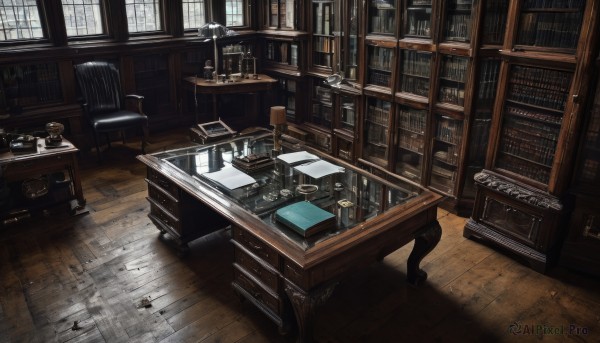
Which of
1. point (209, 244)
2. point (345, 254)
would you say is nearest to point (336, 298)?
point (345, 254)

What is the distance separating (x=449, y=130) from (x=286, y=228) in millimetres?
2201

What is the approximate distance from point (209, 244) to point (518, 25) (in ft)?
8.96

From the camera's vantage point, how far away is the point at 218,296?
123 inches

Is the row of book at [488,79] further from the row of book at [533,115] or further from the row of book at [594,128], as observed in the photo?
the row of book at [594,128]

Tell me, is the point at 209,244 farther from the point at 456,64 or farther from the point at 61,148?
the point at 456,64

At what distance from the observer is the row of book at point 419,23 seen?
4.18 metres

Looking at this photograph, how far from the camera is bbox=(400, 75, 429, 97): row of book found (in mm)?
4309

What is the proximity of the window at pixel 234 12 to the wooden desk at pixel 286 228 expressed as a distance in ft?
11.4

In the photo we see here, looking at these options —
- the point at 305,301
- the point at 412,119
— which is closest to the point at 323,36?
the point at 412,119

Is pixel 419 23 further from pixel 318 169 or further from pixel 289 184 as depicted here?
pixel 289 184

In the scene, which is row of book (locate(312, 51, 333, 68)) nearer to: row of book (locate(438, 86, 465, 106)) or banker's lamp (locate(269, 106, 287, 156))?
row of book (locate(438, 86, 465, 106))

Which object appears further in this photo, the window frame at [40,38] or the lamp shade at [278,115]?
the window frame at [40,38]

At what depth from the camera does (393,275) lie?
335 centimetres

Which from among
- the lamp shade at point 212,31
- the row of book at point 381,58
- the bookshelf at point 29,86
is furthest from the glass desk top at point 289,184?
the bookshelf at point 29,86
